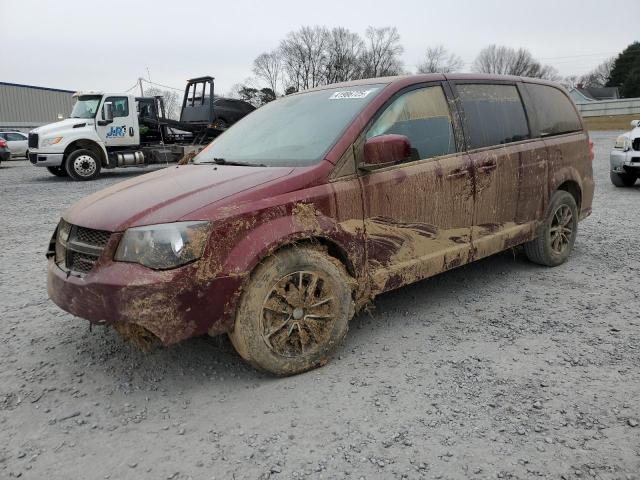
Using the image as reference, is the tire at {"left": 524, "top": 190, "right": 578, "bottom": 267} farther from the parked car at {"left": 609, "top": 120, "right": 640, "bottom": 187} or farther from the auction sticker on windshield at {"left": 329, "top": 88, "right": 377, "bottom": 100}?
the parked car at {"left": 609, "top": 120, "right": 640, "bottom": 187}

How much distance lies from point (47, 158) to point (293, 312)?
14295 mm

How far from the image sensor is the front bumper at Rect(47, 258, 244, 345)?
260 centimetres

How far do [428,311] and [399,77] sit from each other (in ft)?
5.83

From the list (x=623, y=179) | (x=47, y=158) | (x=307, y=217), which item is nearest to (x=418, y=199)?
(x=307, y=217)

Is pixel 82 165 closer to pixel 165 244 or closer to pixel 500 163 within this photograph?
pixel 500 163

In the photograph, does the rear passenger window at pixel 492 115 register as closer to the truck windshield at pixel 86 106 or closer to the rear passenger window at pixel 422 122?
the rear passenger window at pixel 422 122

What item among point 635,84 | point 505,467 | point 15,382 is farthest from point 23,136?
point 635,84

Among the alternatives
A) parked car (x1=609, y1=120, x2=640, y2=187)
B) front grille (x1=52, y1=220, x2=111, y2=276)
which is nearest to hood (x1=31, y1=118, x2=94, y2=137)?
front grille (x1=52, y1=220, x2=111, y2=276)

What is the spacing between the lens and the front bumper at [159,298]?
260cm

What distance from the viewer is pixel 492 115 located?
430 cm

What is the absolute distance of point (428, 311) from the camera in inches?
158

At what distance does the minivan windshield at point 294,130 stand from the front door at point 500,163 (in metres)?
0.96

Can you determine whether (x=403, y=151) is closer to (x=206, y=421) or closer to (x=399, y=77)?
(x=399, y=77)

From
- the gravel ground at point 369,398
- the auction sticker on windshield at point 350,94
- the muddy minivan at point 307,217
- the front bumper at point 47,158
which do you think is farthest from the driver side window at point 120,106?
the auction sticker on windshield at point 350,94
